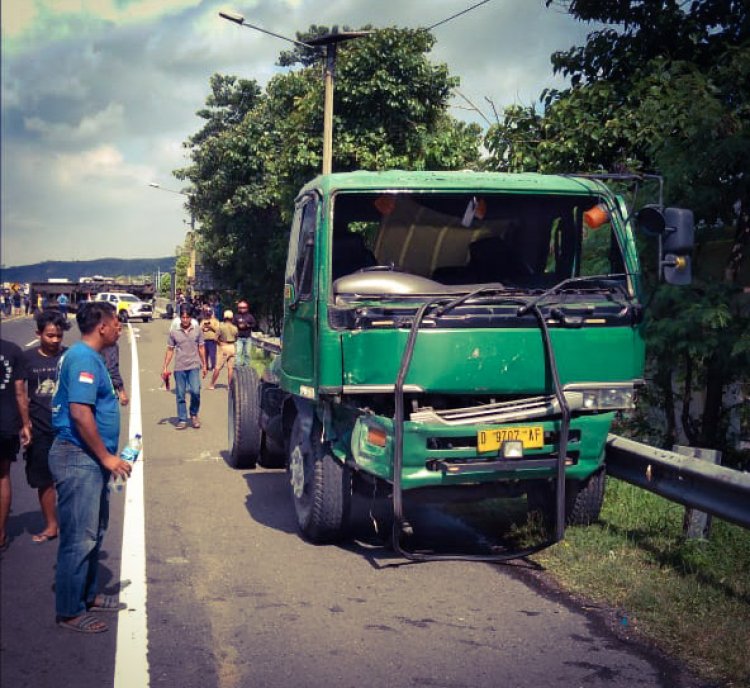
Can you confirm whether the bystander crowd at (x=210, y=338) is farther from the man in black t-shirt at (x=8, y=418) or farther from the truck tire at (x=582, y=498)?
the truck tire at (x=582, y=498)

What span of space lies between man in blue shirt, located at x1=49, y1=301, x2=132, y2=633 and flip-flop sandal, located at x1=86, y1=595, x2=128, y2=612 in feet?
0.86

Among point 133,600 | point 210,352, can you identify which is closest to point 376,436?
point 133,600

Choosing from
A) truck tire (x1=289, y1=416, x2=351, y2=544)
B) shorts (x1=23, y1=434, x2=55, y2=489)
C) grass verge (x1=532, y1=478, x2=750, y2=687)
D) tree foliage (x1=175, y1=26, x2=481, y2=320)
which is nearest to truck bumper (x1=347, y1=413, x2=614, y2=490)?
truck tire (x1=289, y1=416, x2=351, y2=544)

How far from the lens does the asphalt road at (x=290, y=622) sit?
4.23 m

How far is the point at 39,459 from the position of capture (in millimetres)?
6688

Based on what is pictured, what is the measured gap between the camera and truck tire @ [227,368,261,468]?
9.46 metres

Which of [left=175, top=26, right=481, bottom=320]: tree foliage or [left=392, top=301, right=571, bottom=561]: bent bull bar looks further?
[left=175, top=26, right=481, bottom=320]: tree foliage

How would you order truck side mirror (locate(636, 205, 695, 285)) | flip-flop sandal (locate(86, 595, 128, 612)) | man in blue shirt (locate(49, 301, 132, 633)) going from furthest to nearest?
truck side mirror (locate(636, 205, 695, 285)), flip-flop sandal (locate(86, 595, 128, 612)), man in blue shirt (locate(49, 301, 132, 633))

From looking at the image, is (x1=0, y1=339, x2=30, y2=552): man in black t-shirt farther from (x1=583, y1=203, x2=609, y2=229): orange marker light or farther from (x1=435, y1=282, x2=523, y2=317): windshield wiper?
(x1=583, y1=203, x2=609, y2=229): orange marker light

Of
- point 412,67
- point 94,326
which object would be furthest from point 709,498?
point 412,67

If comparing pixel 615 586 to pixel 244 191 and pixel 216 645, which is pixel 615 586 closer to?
pixel 216 645

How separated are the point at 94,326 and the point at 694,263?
6976mm

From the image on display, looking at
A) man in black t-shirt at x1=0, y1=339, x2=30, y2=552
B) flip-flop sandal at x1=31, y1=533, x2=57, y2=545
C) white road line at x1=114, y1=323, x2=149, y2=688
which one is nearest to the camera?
white road line at x1=114, y1=323, x2=149, y2=688

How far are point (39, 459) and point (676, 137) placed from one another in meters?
6.80
